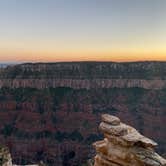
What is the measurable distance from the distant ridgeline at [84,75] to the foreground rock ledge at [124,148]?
8692 centimetres

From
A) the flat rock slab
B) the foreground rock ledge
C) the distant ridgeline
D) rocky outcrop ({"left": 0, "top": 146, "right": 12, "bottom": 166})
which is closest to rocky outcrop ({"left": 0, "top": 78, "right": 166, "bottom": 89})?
the distant ridgeline

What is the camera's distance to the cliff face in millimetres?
95375

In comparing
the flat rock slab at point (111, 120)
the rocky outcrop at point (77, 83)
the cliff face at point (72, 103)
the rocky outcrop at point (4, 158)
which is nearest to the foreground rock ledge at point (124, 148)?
the flat rock slab at point (111, 120)

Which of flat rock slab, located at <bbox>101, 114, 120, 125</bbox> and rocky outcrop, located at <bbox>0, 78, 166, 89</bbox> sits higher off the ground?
flat rock slab, located at <bbox>101, 114, 120, 125</bbox>

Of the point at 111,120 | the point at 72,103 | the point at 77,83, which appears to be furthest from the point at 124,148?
the point at 77,83

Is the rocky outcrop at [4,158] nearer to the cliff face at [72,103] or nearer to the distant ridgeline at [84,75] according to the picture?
the cliff face at [72,103]

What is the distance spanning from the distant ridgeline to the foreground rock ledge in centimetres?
8692

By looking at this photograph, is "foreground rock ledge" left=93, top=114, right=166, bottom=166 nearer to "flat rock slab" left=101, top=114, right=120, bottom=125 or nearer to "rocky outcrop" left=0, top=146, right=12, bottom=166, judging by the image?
"flat rock slab" left=101, top=114, right=120, bottom=125

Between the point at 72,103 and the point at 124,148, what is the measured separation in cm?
8483

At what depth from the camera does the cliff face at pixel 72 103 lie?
313 ft

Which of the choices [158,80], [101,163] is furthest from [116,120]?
[158,80]

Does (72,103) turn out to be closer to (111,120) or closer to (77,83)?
(77,83)

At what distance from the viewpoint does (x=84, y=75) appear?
354 ft

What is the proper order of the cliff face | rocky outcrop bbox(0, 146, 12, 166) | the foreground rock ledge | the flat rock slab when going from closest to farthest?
the foreground rock ledge → the flat rock slab → rocky outcrop bbox(0, 146, 12, 166) → the cliff face
